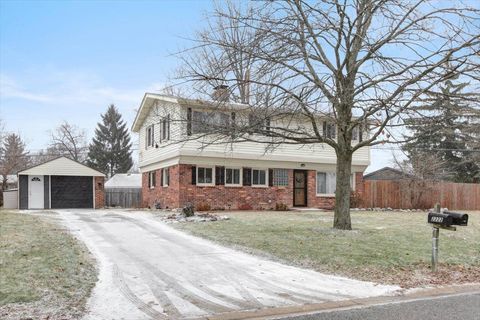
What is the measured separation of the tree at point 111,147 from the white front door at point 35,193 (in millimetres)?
33504

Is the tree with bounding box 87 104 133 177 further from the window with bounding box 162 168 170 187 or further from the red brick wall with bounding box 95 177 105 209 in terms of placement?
the window with bounding box 162 168 170 187

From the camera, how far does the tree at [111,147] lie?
6109 cm

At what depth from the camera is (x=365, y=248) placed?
10359 mm

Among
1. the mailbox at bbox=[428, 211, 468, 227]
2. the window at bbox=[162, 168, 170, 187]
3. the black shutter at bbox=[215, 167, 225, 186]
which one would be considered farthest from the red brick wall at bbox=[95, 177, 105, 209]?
the mailbox at bbox=[428, 211, 468, 227]

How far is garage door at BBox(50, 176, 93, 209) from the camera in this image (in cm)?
2788

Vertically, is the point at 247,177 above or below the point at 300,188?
above

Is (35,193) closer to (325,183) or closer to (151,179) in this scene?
(151,179)

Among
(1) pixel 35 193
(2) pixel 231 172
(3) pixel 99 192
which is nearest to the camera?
(2) pixel 231 172

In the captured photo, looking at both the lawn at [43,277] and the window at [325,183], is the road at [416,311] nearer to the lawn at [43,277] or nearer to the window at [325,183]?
the lawn at [43,277]

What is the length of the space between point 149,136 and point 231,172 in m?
6.87

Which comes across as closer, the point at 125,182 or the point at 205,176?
the point at 205,176

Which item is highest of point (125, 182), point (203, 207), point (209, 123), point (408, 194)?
point (209, 123)

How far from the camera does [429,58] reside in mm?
10352

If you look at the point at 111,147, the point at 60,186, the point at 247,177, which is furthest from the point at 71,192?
the point at 111,147
